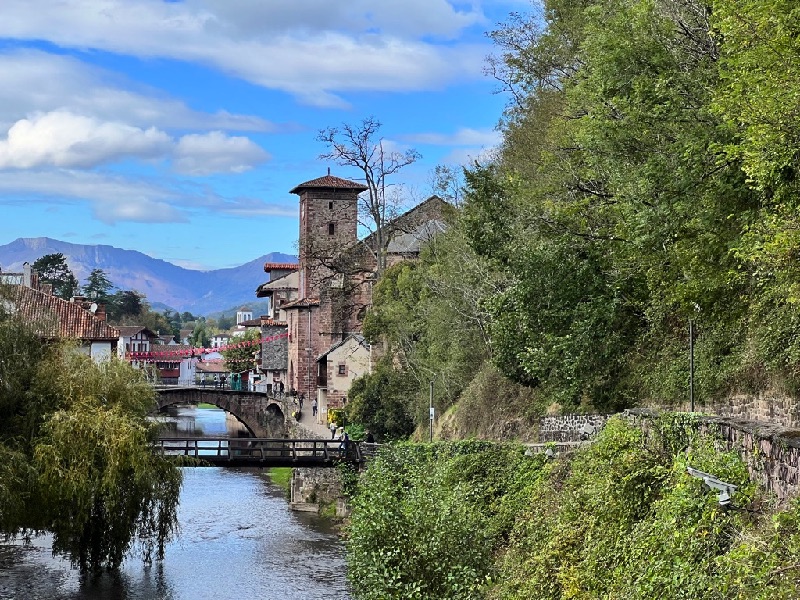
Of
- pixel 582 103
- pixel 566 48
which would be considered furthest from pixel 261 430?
pixel 582 103

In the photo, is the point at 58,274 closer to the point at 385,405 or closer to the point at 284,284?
the point at 284,284

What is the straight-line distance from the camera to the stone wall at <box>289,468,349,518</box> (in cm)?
4353

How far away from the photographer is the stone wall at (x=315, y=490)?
43.5 metres

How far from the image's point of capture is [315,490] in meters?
44.3

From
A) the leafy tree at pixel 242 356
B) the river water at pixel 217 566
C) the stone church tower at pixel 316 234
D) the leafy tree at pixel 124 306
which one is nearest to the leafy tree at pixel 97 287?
the leafy tree at pixel 124 306

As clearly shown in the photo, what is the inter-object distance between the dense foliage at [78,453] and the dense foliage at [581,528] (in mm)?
6672

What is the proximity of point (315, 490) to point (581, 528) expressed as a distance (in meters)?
28.5

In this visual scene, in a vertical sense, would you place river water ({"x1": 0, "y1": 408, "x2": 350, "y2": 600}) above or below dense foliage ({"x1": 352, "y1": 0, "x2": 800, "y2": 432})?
below

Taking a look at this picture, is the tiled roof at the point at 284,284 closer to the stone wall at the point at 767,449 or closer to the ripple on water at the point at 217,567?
the ripple on water at the point at 217,567

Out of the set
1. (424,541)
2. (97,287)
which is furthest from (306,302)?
(97,287)

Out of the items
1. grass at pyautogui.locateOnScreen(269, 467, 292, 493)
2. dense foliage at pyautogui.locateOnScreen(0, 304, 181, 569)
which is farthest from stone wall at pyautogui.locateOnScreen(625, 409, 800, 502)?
grass at pyautogui.locateOnScreen(269, 467, 292, 493)

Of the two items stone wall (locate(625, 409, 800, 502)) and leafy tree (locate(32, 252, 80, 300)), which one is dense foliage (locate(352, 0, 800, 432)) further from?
leafy tree (locate(32, 252, 80, 300))

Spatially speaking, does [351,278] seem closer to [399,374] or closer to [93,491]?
[399,374]

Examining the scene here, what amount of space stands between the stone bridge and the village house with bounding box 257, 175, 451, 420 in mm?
3066
